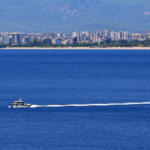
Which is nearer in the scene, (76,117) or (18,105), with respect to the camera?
(76,117)

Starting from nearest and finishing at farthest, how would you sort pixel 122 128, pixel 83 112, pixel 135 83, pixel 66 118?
pixel 122 128 < pixel 66 118 < pixel 83 112 < pixel 135 83

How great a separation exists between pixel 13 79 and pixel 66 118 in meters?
36.7

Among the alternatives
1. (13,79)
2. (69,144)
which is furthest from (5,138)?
(13,79)

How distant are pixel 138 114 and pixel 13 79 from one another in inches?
1451

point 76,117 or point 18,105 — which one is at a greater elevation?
point 18,105

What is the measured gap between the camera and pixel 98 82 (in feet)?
248

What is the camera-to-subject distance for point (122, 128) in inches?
1641

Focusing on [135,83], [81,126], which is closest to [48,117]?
[81,126]

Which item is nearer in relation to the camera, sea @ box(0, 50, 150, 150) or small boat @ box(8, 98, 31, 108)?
sea @ box(0, 50, 150, 150)

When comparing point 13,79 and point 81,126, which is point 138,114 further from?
point 13,79

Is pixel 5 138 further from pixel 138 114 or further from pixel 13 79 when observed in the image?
pixel 13 79

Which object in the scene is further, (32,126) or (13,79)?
(13,79)

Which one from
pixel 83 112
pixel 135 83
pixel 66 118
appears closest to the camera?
pixel 66 118

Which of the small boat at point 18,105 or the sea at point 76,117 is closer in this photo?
the sea at point 76,117
